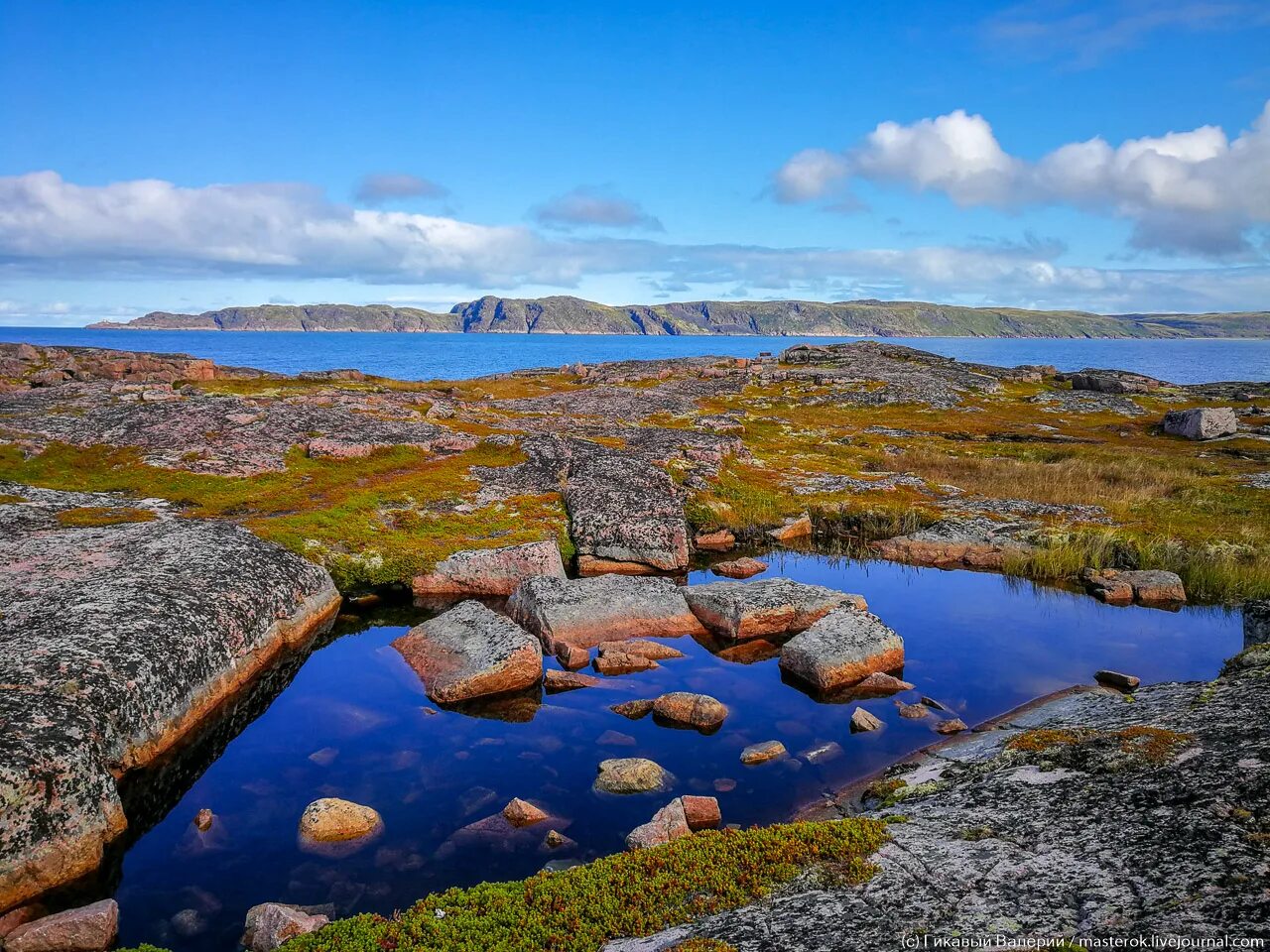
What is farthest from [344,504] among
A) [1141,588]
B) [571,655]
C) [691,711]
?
[1141,588]

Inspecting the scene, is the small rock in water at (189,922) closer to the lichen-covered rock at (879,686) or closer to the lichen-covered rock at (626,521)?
the lichen-covered rock at (879,686)

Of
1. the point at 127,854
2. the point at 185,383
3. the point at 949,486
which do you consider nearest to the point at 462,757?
the point at 127,854

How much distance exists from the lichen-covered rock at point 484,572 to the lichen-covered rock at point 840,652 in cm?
1110

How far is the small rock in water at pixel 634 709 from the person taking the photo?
20.5m

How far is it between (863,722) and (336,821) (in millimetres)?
13604

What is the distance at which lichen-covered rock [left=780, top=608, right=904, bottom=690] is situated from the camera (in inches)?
876

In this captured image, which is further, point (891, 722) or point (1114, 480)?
point (1114, 480)

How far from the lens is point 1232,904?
24.7 ft

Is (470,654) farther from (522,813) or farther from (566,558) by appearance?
(566,558)

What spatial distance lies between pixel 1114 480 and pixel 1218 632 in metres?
23.7

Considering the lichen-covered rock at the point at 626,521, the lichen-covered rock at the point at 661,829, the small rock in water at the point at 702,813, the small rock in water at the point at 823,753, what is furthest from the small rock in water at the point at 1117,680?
the lichen-covered rock at the point at 626,521

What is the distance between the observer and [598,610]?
85.5 feet

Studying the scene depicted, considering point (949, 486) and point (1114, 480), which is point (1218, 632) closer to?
point (949, 486)

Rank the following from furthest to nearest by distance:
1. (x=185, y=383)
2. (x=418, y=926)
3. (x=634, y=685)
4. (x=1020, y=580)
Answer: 1. (x=185, y=383)
2. (x=1020, y=580)
3. (x=634, y=685)
4. (x=418, y=926)
